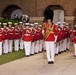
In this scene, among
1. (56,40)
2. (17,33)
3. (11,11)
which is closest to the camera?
(56,40)

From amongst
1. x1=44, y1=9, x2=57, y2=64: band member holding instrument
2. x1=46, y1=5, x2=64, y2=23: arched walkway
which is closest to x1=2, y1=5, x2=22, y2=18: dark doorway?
x1=46, y1=5, x2=64, y2=23: arched walkway

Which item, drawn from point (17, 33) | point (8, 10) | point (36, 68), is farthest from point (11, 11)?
point (36, 68)

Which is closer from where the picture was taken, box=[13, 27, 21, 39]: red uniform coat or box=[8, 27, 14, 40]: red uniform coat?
box=[8, 27, 14, 40]: red uniform coat

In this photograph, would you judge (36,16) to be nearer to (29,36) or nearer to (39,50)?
(39,50)

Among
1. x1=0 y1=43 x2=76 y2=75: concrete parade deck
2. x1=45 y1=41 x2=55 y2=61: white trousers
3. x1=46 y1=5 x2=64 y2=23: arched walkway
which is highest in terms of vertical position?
x1=46 y1=5 x2=64 y2=23: arched walkway

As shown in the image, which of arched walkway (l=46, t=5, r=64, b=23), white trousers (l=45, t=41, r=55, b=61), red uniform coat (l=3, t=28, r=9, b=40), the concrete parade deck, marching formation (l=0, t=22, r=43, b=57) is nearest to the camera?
the concrete parade deck

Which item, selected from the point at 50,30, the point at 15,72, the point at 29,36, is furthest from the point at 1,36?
the point at 15,72

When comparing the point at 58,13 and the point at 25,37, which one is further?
the point at 58,13

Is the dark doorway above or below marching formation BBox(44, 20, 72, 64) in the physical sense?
above

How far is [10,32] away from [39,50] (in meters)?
2.16

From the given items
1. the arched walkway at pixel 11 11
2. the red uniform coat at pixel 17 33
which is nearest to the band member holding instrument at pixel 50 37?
the red uniform coat at pixel 17 33

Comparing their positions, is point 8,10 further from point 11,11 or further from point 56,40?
point 56,40

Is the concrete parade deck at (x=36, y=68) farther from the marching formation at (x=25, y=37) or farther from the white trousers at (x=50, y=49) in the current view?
the marching formation at (x=25, y=37)

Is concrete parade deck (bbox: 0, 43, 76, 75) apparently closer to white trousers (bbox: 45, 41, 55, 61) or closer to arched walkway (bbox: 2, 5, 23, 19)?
white trousers (bbox: 45, 41, 55, 61)
